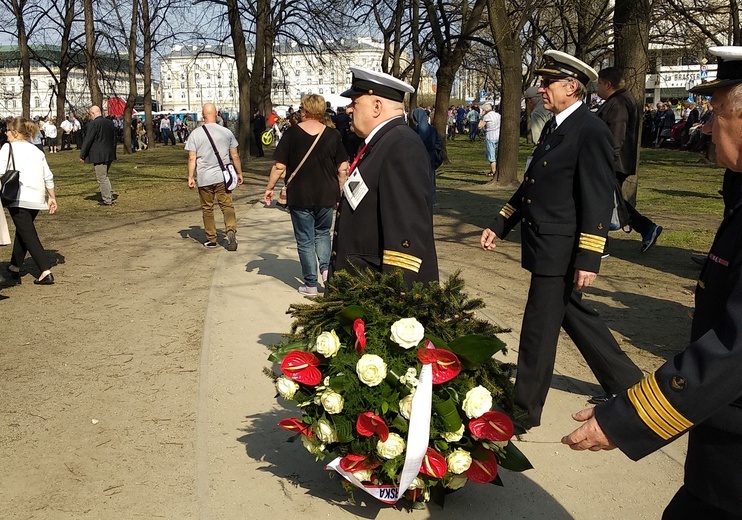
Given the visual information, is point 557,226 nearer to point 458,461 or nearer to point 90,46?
point 458,461

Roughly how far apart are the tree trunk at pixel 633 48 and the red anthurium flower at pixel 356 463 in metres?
8.70

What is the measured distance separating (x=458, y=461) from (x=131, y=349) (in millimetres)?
3674

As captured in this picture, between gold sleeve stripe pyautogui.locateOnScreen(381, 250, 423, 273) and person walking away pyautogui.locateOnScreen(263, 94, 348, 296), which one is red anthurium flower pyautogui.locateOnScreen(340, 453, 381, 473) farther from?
person walking away pyautogui.locateOnScreen(263, 94, 348, 296)

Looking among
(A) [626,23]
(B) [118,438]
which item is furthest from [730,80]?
(A) [626,23]

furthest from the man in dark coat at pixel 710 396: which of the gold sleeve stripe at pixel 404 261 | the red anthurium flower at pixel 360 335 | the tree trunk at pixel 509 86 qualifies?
the tree trunk at pixel 509 86

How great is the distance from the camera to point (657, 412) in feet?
6.63

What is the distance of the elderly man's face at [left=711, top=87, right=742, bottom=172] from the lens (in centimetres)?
212

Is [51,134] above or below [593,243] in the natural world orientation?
below

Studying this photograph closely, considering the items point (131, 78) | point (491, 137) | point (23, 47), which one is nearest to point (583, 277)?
point (491, 137)

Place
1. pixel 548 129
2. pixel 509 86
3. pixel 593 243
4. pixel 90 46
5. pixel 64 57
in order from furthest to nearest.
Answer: pixel 64 57
pixel 90 46
pixel 509 86
pixel 548 129
pixel 593 243

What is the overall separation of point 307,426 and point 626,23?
31.3 ft

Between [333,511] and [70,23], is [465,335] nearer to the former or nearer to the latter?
[333,511]

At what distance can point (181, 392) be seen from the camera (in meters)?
5.27

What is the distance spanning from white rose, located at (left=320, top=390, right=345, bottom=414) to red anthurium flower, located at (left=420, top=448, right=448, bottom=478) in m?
0.40
